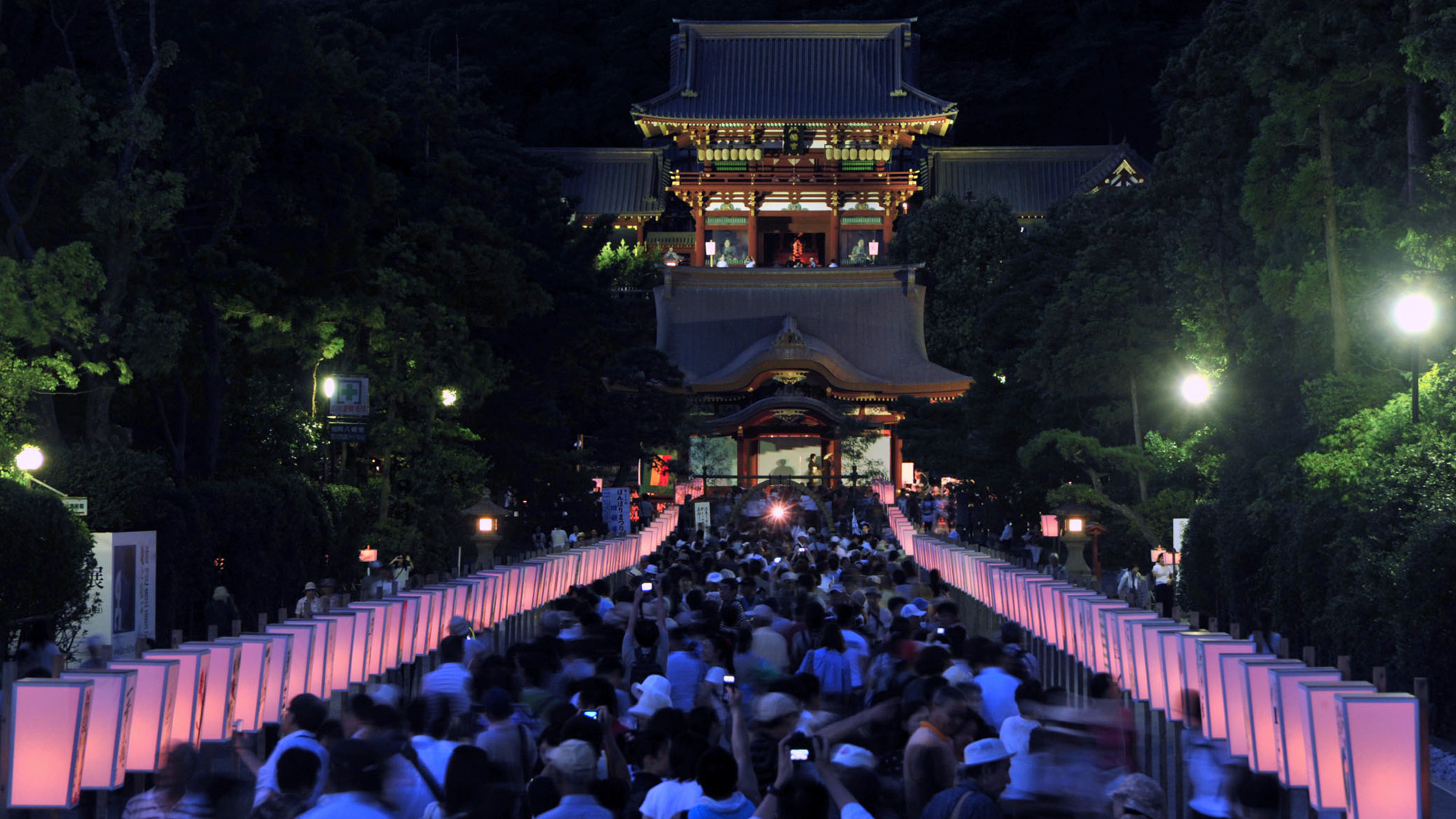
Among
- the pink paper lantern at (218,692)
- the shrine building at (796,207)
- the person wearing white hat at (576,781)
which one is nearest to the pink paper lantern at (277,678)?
the pink paper lantern at (218,692)

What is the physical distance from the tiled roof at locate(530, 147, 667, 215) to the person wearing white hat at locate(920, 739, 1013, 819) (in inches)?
2133

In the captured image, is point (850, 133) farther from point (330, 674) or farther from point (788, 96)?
point (330, 674)

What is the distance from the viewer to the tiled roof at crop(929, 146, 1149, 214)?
61969 millimetres

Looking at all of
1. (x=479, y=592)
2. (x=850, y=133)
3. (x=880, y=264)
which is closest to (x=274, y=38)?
(x=479, y=592)

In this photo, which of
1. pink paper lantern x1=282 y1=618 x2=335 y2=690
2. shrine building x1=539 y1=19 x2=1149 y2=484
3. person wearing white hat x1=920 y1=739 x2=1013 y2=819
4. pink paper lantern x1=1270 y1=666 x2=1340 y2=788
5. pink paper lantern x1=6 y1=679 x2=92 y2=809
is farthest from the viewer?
shrine building x1=539 y1=19 x2=1149 y2=484

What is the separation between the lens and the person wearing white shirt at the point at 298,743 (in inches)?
285

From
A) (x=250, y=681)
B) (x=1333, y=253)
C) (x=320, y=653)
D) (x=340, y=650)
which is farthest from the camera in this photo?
(x=1333, y=253)

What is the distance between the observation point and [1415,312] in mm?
16547

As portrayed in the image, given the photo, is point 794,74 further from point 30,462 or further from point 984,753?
point 984,753

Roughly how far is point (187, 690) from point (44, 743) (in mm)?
1481

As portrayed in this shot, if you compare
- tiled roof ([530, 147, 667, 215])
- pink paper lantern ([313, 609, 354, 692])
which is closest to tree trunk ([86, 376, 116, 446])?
pink paper lantern ([313, 609, 354, 692])

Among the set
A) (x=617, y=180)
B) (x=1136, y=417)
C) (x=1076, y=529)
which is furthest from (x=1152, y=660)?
(x=617, y=180)

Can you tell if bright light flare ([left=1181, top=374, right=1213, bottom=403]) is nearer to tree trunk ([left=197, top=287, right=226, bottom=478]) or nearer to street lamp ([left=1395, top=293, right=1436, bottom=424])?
street lamp ([left=1395, top=293, right=1436, bottom=424])

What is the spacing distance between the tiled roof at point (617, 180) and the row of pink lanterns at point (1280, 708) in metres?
47.0
